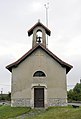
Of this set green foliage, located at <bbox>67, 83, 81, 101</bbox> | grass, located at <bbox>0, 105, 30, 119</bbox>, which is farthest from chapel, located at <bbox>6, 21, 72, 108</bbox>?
green foliage, located at <bbox>67, 83, 81, 101</bbox>

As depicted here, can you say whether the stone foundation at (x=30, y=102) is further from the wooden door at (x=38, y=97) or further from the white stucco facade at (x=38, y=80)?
the wooden door at (x=38, y=97)

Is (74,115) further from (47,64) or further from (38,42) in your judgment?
(38,42)

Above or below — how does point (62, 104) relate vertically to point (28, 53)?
below

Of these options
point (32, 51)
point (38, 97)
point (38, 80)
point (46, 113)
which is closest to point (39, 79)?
point (38, 80)

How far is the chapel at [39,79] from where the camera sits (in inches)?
1115

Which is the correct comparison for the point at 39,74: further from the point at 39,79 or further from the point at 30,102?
the point at 30,102

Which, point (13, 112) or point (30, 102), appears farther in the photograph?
point (30, 102)

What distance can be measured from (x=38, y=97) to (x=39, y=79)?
1.81 meters

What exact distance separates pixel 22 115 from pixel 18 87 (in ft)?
17.5

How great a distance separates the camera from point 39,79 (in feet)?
94.0

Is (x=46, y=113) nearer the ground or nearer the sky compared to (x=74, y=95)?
nearer the ground

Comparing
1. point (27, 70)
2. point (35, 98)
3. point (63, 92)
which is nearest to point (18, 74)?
point (27, 70)

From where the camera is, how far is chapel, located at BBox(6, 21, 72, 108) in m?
28.3

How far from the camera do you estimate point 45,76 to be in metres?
28.7
